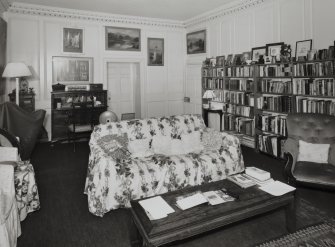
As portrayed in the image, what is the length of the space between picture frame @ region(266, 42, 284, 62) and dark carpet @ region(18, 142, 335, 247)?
2.61 metres

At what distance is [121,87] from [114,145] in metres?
4.60

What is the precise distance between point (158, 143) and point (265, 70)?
265cm

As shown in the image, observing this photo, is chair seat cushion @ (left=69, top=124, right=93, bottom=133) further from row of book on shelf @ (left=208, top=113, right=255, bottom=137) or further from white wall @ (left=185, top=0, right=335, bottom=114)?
white wall @ (left=185, top=0, right=335, bottom=114)

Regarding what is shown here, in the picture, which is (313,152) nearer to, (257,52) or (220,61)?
(257,52)

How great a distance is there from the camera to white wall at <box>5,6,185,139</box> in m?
6.20

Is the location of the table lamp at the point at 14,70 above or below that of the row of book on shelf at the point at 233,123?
above

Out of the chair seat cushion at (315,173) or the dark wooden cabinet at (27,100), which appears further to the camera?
the dark wooden cabinet at (27,100)

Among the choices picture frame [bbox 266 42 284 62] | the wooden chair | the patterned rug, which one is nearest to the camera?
the patterned rug

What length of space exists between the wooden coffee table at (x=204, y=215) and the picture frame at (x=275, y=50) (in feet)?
10.8

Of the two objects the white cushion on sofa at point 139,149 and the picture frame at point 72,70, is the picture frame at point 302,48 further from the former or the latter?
the picture frame at point 72,70

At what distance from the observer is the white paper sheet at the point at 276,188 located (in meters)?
2.47

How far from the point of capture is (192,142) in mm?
4176

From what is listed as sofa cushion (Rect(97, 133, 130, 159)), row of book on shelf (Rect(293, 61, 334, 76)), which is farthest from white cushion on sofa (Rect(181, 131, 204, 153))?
row of book on shelf (Rect(293, 61, 334, 76))

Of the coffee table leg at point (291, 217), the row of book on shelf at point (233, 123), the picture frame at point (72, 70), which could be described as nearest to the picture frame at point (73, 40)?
the picture frame at point (72, 70)
